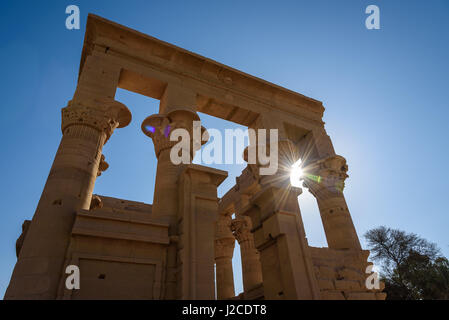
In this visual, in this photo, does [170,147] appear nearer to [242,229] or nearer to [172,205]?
[172,205]

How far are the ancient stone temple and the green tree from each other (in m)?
18.3

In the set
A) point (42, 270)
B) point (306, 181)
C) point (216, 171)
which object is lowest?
point (42, 270)

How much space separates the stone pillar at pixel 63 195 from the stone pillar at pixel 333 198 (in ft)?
24.8

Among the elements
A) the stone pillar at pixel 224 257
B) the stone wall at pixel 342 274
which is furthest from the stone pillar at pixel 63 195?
the stone pillar at pixel 224 257

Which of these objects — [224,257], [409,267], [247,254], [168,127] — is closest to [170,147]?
[168,127]

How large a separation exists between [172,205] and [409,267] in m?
26.3

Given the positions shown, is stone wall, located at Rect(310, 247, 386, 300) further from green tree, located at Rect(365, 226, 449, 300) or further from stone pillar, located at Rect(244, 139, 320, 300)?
green tree, located at Rect(365, 226, 449, 300)

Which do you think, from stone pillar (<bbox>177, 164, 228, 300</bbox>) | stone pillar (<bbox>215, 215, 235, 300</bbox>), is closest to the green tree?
stone pillar (<bbox>215, 215, 235, 300</bbox>)

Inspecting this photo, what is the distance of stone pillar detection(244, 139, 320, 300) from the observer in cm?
750

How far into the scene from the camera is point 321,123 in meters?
13.6

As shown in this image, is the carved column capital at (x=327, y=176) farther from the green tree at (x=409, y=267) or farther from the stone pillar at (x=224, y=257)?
the green tree at (x=409, y=267)

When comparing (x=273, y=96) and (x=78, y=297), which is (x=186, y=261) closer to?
(x=78, y=297)
